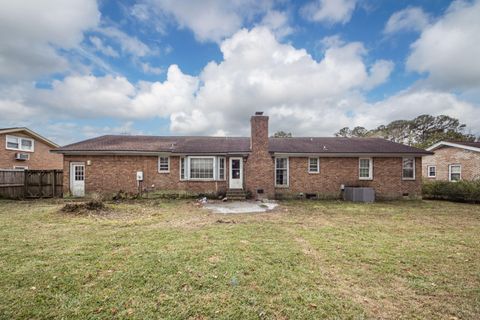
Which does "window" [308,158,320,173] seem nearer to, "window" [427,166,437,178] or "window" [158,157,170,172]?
"window" [158,157,170,172]

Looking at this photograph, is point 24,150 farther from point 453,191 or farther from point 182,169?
point 453,191

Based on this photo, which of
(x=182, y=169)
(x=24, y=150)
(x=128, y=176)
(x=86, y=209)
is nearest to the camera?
(x=86, y=209)

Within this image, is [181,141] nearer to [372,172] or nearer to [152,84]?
[152,84]

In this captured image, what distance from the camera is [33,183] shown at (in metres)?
14.2

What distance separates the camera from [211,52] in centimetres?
1622

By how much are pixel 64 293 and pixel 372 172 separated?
16426 millimetres

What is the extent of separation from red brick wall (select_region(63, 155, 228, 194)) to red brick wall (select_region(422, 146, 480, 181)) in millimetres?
18319

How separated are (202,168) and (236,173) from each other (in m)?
2.32

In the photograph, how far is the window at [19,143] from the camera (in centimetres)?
1938

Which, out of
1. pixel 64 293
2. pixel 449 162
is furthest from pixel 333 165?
pixel 64 293

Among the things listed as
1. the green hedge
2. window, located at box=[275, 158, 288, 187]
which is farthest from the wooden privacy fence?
the green hedge

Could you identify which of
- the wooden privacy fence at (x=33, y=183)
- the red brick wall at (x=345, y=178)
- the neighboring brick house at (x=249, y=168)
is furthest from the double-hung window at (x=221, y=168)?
the wooden privacy fence at (x=33, y=183)

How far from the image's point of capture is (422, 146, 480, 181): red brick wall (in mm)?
16016

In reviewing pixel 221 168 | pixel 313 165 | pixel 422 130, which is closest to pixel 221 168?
pixel 221 168
